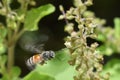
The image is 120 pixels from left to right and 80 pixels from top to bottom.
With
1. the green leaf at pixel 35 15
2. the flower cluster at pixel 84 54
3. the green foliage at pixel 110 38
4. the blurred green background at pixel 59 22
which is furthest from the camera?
the blurred green background at pixel 59 22

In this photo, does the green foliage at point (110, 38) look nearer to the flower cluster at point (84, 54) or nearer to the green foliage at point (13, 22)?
the green foliage at point (13, 22)

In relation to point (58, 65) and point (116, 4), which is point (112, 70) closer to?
point (58, 65)

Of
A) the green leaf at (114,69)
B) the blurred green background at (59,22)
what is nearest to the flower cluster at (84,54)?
the green leaf at (114,69)

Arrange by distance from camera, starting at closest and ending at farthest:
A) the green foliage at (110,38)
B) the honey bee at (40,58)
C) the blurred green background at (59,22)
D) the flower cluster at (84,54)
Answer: the flower cluster at (84,54)
the honey bee at (40,58)
the green foliage at (110,38)
the blurred green background at (59,22)

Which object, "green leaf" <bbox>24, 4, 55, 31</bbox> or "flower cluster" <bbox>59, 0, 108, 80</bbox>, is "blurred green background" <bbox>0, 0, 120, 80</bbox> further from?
"flower cluster" <bbox>59, 0, 108, 80</bbox>

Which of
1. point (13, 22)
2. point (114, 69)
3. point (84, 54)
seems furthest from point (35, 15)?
point (114, 69)

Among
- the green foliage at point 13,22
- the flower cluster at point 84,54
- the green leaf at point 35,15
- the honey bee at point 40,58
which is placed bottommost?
the flower cluster at point 84,54

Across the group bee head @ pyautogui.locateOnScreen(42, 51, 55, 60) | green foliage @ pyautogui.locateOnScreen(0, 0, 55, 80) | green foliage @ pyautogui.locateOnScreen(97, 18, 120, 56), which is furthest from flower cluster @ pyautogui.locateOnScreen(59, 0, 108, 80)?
green foliage @ pyautogui.locateOnScreen(97, 18, 120, 56)
